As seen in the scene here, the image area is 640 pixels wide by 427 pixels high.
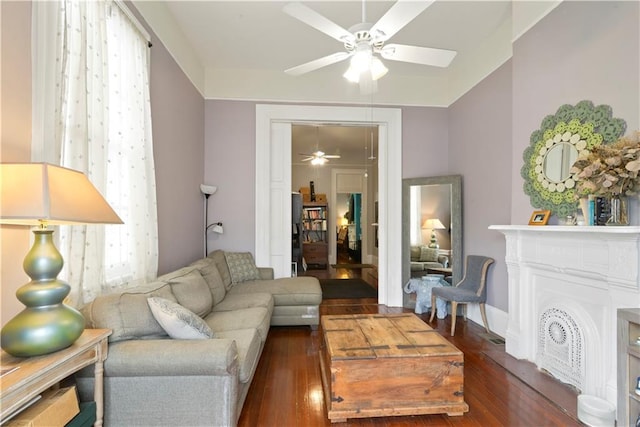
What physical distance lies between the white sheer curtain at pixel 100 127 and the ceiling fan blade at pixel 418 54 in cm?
190

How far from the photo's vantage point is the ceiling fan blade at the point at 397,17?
1705 mm

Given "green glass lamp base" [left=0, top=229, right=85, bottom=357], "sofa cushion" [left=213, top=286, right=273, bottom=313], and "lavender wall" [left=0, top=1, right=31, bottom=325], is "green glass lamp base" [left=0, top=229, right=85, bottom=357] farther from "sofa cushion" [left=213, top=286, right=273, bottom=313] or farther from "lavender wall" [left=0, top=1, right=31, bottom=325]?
"sofa cushion" [left=213, top=286, right=273, bottom=313]

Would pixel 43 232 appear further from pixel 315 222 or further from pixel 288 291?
pixel 315 222

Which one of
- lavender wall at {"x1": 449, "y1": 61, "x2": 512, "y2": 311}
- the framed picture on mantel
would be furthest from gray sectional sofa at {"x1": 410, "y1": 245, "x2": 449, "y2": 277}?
the framed picture on mantel

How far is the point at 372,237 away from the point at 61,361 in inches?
301

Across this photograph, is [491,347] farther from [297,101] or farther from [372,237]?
[372,237]

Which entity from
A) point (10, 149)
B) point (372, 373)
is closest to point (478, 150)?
point (372, 373)

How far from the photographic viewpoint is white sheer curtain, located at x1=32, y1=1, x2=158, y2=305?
5.13ft

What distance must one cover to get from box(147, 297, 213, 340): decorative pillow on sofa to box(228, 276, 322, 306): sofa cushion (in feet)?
5.16

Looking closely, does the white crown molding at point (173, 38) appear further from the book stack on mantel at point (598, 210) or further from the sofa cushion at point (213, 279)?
the book stack on mantel at point (598, 210)

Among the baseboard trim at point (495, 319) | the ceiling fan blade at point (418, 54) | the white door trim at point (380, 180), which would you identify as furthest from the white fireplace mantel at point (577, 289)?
the white door trim at point (380, 180)

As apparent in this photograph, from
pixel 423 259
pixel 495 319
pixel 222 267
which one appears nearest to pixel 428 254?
pixel 423 259

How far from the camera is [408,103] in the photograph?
179 inches

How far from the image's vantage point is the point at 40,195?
3.76 feet
